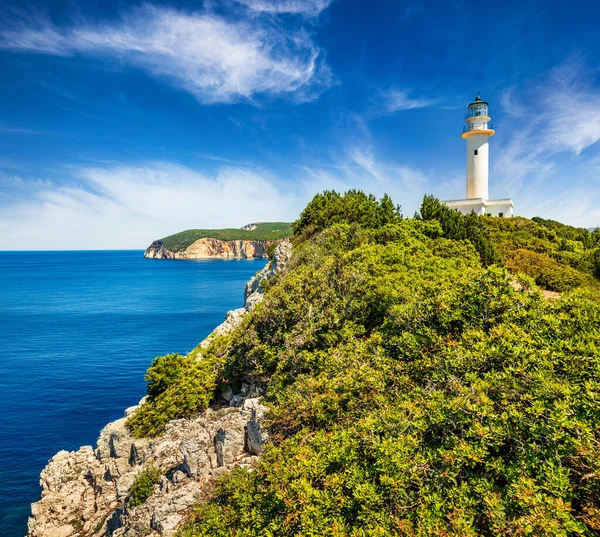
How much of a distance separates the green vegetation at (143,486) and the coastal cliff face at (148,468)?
178 mm

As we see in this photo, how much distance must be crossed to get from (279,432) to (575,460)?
6.47 metres

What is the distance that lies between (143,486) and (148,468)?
0.73 meters

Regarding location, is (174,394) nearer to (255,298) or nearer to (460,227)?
(255,298)

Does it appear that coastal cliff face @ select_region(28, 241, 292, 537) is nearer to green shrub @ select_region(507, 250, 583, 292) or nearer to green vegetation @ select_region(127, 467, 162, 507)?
green vegetation @ select_region(127, 467, 162, 507)

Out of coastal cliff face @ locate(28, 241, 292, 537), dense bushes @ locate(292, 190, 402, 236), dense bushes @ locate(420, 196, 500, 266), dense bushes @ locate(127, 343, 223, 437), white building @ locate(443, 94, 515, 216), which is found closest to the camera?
coastal cliff face @ locate(28, 241, 292, 537)

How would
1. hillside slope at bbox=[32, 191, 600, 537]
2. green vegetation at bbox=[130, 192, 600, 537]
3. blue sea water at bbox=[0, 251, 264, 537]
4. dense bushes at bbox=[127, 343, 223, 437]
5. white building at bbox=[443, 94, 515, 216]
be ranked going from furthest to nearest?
white building at bbox=[443, 94, 515, 216], blue sea water at bbox=[0, 251, 264, 537], dense bushes at bbox=[127, 343, 223, 437], hillside slope at bbox=[32, 191, 600, 537], green vegetation at bbox=[130, 192, 600, 537]

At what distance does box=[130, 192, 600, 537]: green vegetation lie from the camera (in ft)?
16.8

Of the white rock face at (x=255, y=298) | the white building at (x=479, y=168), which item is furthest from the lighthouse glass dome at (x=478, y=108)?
the white rock face at (x=255, y=298)

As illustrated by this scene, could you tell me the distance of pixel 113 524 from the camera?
45.4 feet

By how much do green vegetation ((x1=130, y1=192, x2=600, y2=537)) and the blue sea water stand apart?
58.2ft

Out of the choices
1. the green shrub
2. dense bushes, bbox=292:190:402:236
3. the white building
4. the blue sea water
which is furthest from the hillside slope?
the white building

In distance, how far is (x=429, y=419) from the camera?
6.64 meters

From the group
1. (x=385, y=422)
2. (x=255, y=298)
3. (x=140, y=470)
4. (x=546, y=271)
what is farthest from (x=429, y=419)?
(x=255, y=298)

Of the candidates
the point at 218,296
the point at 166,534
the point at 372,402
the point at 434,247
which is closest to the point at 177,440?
the point at 166,534
